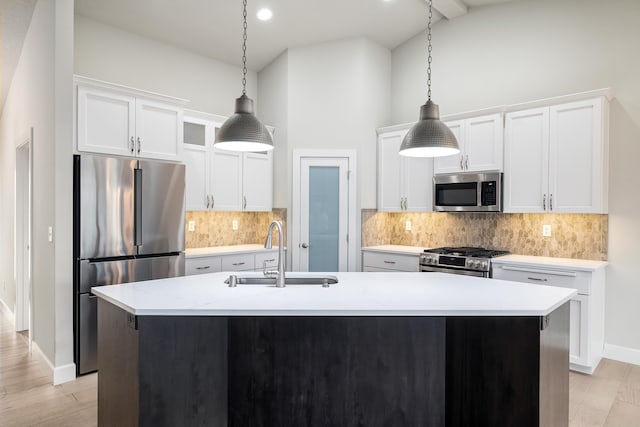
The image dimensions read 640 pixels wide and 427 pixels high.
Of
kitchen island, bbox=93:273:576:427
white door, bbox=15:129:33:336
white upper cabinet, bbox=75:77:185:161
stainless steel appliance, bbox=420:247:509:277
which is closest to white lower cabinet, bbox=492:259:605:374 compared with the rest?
stainless steel appliance, bbox=420:247:509:277

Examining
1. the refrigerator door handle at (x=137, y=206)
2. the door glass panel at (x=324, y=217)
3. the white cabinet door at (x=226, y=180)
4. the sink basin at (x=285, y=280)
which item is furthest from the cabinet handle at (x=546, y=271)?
the refrigerator door handle at (x=137, y=206)

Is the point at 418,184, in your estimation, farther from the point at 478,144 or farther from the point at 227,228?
the point at 227,228

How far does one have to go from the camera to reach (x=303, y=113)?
5199mm

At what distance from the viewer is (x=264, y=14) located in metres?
4.48

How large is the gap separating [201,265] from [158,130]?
57.7 inches

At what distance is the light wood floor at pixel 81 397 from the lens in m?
2.74

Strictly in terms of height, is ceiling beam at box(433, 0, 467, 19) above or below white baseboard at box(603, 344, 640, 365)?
above

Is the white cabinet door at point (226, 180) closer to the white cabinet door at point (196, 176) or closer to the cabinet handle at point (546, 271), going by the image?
the white cabinet door at point (196, 176)

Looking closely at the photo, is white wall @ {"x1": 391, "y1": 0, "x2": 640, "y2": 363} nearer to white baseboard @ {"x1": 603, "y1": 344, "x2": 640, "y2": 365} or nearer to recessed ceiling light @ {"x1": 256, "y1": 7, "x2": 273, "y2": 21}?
white baseboard @ {"x1": 603, "y1": 344, "x2": 640, "y2": 365}

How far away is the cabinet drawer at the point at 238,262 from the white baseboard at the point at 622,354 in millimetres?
3735

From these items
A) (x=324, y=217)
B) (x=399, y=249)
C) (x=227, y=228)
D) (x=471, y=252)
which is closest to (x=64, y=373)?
(x=227, y=228)

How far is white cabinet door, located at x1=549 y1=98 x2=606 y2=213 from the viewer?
364 centimetres

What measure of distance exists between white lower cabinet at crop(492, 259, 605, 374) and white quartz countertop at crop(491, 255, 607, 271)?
2 centimetres

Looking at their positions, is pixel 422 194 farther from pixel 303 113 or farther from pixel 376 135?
pixel 303 113
